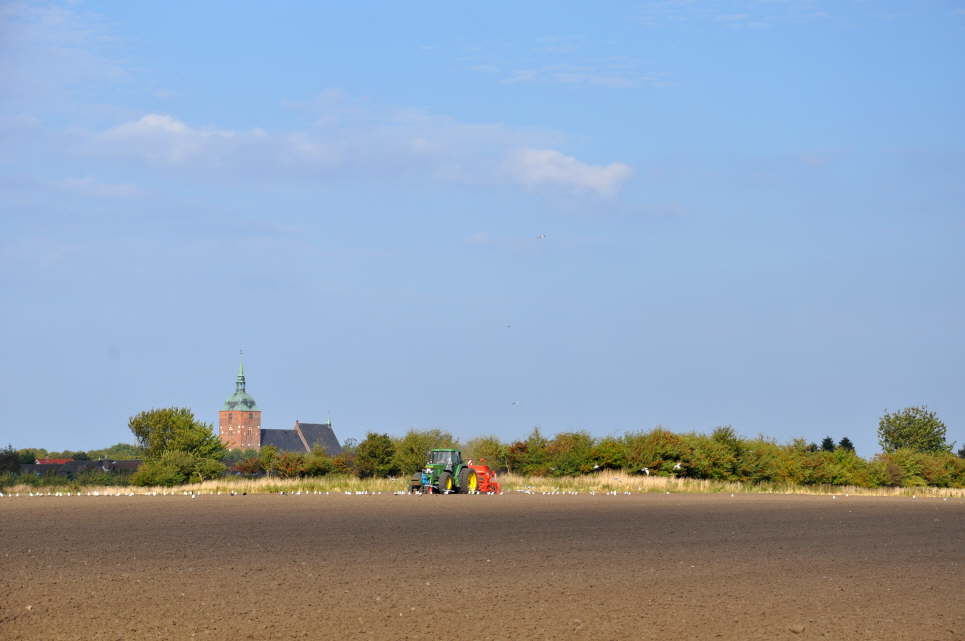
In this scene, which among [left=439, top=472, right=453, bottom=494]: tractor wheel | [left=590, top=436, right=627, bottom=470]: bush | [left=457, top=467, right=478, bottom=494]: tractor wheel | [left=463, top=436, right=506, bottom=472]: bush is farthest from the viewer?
[left=463, top=436, right=506, bottom=472]: bush

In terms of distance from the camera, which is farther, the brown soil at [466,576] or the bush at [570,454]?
the bush at [570,454]

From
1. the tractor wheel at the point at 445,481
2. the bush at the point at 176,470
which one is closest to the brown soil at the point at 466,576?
the tractor wheel at the point at 445,481

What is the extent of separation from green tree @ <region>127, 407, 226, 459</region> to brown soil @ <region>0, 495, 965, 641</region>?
23180 mm

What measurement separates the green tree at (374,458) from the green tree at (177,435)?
8303 millimetres

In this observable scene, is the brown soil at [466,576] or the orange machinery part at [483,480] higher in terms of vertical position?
the orange machinery part at [483,480]

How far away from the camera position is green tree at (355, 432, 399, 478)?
218ft

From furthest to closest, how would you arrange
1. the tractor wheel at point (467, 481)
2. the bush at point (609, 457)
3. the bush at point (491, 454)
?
the bush at point (491, 454), the bush at point (609, 457), the tractor wheel at point (467, 481)

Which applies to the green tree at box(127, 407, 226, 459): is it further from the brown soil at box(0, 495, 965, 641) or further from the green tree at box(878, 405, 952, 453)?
the green tree at box(878, 405, 952, 453)

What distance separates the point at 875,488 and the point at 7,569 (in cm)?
5950

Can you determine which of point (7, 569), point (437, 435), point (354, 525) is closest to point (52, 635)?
point (7, 569)

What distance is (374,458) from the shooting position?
66.6 meters

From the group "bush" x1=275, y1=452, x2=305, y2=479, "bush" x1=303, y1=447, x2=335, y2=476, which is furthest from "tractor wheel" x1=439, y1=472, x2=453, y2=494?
"bush" x1=303, y1=447, x2=335, y2=476

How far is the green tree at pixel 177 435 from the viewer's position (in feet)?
193

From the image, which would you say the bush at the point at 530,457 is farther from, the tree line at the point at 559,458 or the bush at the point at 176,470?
the bush at the point at 176,470
